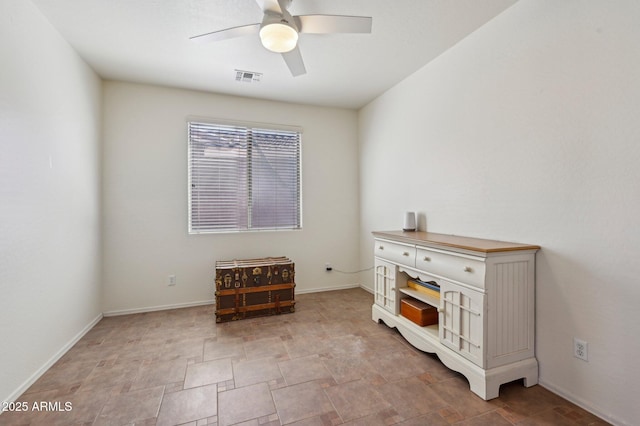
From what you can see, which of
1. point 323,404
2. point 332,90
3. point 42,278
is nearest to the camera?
point 323,404

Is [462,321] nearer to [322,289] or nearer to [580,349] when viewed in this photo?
[580,349]

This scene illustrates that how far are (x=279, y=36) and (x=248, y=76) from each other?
155 centimetres

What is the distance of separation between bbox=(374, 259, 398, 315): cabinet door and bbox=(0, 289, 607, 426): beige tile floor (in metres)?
0.26

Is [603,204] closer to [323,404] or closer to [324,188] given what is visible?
[323,404]

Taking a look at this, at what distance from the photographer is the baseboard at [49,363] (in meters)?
1.81

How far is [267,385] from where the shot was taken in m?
1.93

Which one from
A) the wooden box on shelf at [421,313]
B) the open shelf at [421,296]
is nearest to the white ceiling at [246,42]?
the open shelf at [421,296]

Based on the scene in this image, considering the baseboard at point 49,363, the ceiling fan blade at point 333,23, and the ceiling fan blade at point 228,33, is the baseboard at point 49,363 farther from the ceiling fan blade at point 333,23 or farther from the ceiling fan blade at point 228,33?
the ceiling fan blade at point 333,23

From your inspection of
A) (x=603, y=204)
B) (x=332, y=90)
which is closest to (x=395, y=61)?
(x=332, y=90)

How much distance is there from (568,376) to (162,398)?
2.61m

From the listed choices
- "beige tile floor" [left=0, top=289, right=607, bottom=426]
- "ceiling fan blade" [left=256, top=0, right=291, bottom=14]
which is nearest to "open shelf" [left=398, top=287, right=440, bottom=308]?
"beige tile floor" [left=0, top=289, right=607, bottom=426]

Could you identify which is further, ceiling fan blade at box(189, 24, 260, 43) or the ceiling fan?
ceiling fan blade at box(189, 24, 260, 43)

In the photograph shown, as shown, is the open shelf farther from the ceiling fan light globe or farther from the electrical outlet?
the ceiling fan light globe

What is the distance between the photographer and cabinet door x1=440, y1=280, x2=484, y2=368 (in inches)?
71.9
